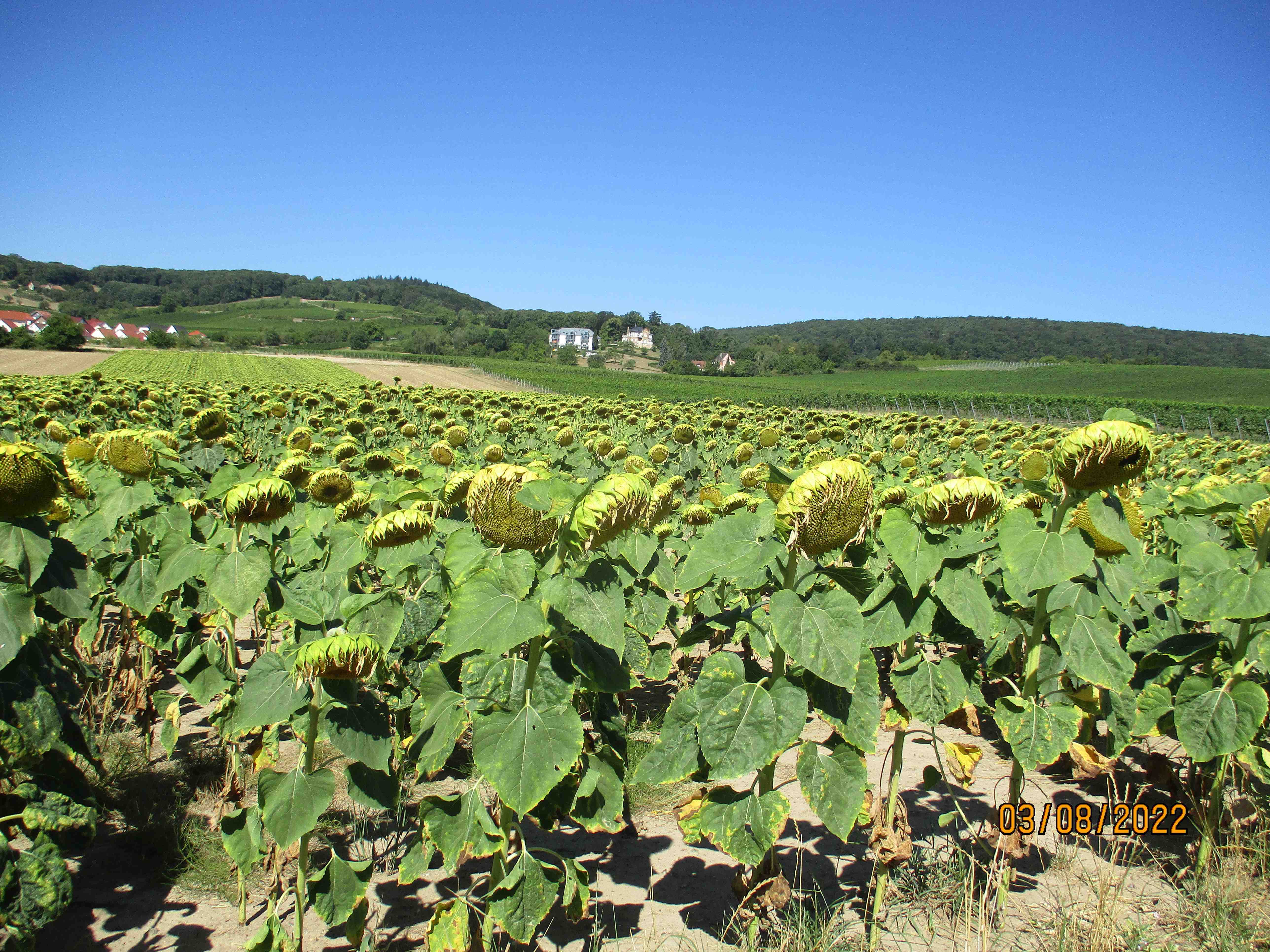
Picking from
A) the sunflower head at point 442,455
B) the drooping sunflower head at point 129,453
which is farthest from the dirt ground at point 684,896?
the sunflower head at point 442,455

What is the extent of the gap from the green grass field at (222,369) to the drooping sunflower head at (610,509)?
32.1 meters

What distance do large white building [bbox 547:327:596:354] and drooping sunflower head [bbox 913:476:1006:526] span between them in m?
161

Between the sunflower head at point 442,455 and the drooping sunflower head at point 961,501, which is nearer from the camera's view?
the drooping sunflower head at point 961,501

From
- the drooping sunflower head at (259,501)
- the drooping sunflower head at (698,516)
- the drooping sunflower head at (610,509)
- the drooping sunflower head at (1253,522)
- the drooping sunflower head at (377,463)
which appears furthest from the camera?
the drooping sunflower head at (377,463)

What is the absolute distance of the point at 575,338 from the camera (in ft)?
554

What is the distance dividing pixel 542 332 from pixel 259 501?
158928mm

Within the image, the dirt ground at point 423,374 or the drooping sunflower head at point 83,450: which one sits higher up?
the dirt ground at point 423,374

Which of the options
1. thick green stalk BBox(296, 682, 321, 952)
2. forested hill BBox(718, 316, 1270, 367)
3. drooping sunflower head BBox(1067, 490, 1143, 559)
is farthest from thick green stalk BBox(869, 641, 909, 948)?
forested hill BBox(718, 316, 1270, 367)

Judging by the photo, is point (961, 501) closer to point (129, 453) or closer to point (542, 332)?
point (129, 453)

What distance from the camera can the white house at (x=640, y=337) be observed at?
159m

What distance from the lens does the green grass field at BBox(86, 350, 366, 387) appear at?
39.2m

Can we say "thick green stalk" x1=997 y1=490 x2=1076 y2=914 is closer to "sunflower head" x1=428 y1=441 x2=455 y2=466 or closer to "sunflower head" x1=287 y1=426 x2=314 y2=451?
"sunflower head" x1=428 y1=441 x2=455 y2=466

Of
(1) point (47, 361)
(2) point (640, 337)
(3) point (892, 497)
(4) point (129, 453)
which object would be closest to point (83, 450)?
(4) point (129, 453)

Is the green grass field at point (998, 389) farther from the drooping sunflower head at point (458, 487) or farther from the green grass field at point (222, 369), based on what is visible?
the drooping sunflower head at point (458, 487)
